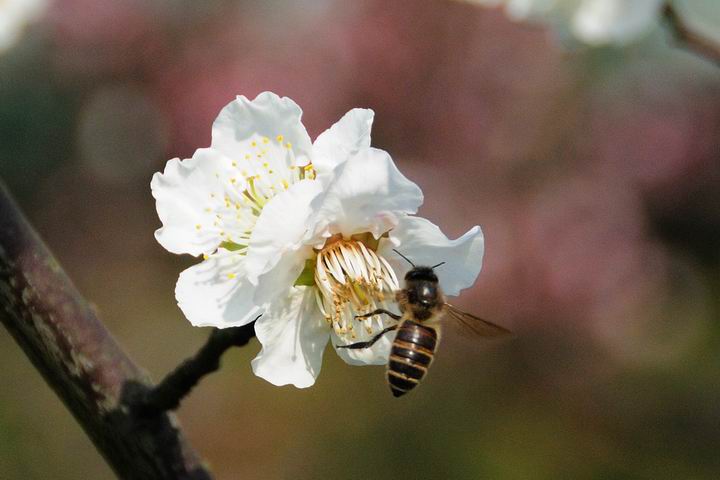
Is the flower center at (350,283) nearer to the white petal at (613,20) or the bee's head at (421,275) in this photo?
the bee's head at (421,275)

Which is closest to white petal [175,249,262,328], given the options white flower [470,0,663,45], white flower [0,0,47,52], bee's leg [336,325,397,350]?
bee's leg [336,325,397,350]

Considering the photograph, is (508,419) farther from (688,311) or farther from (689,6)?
(689,6)

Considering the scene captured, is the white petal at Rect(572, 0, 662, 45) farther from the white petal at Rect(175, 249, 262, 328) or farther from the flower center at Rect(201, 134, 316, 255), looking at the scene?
the white petal at Rect(175, 249, 262, 328)

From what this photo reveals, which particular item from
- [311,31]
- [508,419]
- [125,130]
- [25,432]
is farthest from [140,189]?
[508,419]

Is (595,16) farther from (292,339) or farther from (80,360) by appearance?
(80,360)

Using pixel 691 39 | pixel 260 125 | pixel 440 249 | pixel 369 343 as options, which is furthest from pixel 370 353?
pixel 691 39

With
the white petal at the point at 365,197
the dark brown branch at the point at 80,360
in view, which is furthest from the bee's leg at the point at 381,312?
the dark brown branch at the point at 80,360
